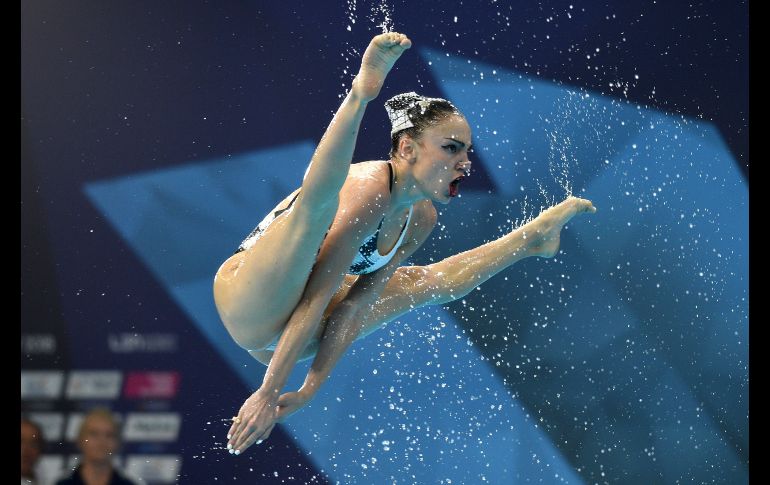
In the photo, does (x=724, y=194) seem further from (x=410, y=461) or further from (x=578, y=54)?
(x=410, y=461)

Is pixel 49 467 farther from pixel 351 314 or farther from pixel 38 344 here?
pixel 351 314

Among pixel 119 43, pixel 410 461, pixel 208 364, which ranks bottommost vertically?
pixel 410 461

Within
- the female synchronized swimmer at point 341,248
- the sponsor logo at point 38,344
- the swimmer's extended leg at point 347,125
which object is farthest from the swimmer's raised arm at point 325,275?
the sponsor logo at point 38,344

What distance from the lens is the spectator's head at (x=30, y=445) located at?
4840 mm

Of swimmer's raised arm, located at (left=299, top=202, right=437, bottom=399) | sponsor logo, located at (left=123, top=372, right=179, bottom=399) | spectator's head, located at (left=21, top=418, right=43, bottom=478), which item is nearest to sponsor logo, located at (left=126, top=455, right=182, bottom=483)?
sponsor logo, located at (left=123, top=372, right=179, bottom=399)

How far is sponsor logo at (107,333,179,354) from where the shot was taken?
5039 millimetres

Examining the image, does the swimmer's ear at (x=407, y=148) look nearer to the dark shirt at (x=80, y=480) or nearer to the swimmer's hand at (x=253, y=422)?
the swimmer's hand at (x=253, y=422)

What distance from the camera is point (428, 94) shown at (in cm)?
529

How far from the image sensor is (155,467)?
499 cm

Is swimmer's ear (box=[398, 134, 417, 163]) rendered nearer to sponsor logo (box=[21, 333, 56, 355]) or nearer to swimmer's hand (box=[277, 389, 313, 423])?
swimmer's hand (box=[277, 389, 313, 423])

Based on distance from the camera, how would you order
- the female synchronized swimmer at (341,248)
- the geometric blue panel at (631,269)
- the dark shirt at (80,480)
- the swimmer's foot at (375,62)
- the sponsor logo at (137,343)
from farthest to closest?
the geometric blue panel at (631,269), the sponsor logo at (137,343), the dark shirt at (80,480), the female synchronized swimmer at (341,248), the swimmer's foot at (375,62)

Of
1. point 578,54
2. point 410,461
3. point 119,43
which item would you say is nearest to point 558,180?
point 578,54

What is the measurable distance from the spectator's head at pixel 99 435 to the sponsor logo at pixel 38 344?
0.41 m

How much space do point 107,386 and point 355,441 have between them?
4.52ft
